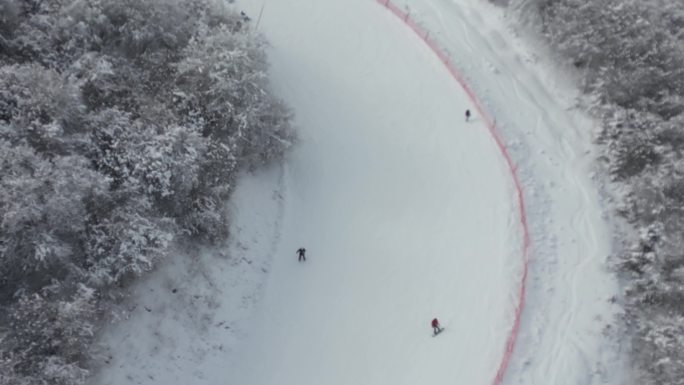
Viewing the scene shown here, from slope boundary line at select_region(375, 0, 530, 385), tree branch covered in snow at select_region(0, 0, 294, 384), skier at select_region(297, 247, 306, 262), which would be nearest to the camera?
tree branch covered in snow at select_region(0, 0, 294, 384)

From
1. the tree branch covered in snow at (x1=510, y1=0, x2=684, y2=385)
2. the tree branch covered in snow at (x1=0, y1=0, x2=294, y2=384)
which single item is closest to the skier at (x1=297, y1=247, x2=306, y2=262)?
the tree branch covered in snow at (x1=0, y1=0, x2=294, y2=384)

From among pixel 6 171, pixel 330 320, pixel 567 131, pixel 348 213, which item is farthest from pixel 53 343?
pixel 567 131

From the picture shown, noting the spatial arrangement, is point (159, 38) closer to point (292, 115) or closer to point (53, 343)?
point (292, 115)

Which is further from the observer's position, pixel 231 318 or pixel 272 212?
pixel 272 212

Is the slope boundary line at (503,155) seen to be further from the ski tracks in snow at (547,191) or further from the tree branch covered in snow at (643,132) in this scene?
the tree branch covered in snow at (643,132)

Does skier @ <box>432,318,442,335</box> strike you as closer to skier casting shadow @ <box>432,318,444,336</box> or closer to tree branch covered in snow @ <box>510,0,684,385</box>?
skier casting shadow @ <box>432,318,444,336</box>
